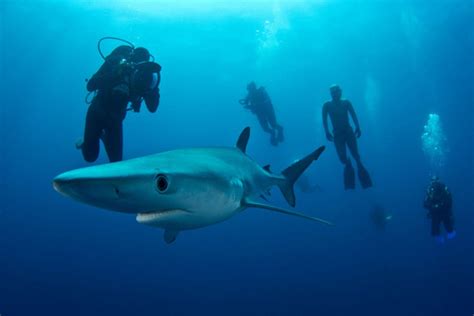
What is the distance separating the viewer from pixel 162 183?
1.96m

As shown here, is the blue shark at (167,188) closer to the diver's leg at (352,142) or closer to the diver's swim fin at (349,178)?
the diver's swim fin at (349,178)

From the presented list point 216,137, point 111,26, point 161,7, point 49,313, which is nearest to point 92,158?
point 49,313

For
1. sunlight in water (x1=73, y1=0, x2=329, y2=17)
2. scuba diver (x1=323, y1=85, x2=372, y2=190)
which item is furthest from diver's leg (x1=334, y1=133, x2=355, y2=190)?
sunlight in water (x1=73, y1=0, x2=329, y2=17)

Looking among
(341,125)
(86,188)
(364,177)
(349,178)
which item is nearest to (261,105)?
(341,125)

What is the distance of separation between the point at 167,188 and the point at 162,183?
0.04m

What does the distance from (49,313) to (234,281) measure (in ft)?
40.6

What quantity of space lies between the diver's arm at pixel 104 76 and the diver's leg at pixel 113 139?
0.63 m

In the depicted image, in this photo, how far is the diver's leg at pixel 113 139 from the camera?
20.2ft

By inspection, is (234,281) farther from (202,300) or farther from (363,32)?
(363,32)

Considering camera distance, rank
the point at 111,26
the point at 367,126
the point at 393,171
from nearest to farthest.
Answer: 1. the point at 111,26
2. the point at 393,171
3. the point at 367,126

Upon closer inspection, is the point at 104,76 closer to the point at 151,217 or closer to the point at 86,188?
the point at 151,217

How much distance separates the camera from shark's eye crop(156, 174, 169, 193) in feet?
6.29

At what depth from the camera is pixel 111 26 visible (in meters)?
42.5

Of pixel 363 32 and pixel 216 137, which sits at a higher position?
pixel 216 137
